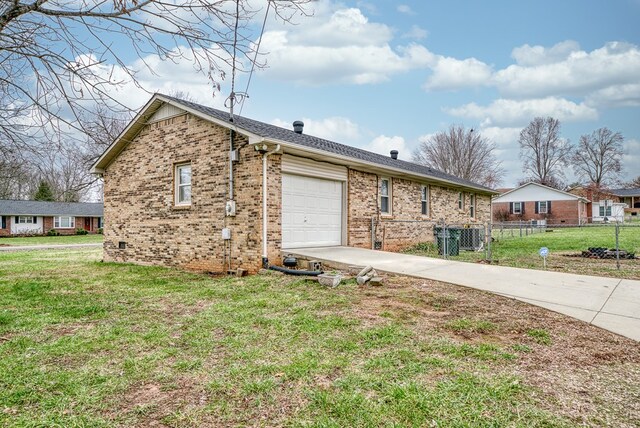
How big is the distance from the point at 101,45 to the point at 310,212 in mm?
6557

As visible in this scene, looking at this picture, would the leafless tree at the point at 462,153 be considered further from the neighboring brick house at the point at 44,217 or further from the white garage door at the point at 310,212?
the neighboring brick house at the point at 44,217

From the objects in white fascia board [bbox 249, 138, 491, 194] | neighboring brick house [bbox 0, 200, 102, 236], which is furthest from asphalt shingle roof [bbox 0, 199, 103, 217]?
white fascia board [bbox 249, 138, 491, 194]

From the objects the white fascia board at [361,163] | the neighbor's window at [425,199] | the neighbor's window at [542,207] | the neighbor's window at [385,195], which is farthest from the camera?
the neighbor's window at [542,207]

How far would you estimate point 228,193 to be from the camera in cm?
930

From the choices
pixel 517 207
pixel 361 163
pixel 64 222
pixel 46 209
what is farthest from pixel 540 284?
pixel 64 222

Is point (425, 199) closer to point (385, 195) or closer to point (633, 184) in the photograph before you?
point (385, 195)

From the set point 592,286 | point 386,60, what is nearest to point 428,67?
point 386,60

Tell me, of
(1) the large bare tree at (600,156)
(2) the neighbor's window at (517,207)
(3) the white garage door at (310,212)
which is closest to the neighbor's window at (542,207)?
(2) the neighbor's window at (517,207)

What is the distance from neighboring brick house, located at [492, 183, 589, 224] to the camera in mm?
38906

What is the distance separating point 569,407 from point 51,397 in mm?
3771

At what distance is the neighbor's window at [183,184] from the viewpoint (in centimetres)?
1057

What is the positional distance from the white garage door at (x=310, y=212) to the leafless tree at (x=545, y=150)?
5055 centimetres

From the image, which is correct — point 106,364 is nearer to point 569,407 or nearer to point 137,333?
point 137,333

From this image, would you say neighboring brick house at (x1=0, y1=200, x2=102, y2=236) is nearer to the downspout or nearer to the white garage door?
the white garage door
